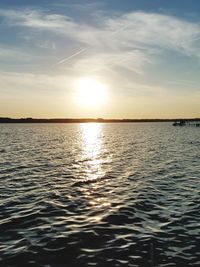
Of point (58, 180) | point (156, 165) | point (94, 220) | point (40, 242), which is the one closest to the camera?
point (40, 242)

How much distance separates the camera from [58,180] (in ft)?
117

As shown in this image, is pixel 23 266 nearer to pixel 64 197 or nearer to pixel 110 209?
pixel 110 209

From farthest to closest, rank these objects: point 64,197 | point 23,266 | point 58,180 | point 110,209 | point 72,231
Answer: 1. point 58,180
2. point 64,197
3. point 110,209
4. point 72,231
5. point 23,266

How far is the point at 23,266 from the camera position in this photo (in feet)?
48.3

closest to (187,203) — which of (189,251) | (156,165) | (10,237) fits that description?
(189,251)

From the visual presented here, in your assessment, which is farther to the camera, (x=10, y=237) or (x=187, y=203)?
(x=187, y=203)

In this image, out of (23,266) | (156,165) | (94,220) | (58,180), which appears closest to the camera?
(23,266)

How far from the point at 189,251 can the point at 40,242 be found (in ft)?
22.6

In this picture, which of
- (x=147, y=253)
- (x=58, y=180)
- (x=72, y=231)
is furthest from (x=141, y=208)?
(x=58, y=180)

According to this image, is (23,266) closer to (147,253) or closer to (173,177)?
(147,253)

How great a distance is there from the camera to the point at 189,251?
16.3 meters

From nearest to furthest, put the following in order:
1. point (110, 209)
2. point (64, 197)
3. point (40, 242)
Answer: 1. point (40, 242)
2. point (110, 209)
3. point (64, 197)

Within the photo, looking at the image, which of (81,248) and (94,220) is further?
(94,220)

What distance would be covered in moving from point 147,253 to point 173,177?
21590 millimetres
